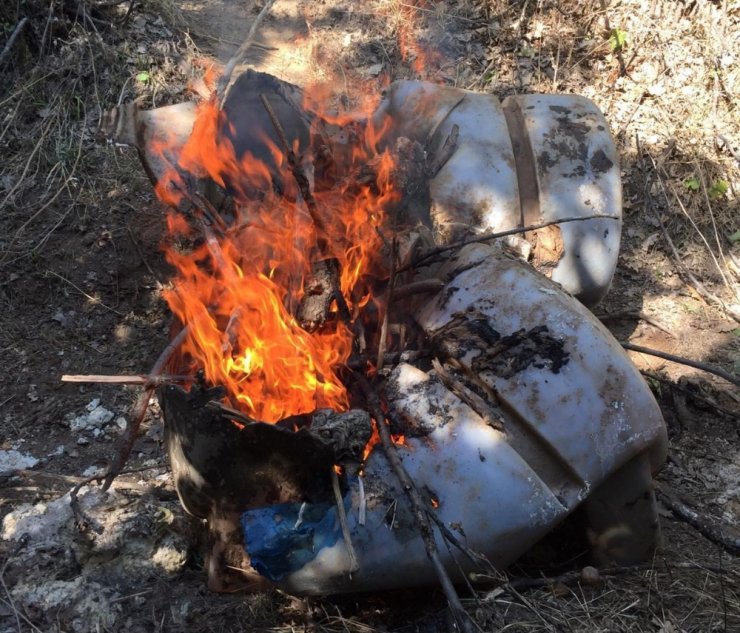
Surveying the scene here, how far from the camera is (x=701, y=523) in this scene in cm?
317

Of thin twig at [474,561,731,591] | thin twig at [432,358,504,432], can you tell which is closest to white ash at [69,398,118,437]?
thin twig at [432,358,504,432]

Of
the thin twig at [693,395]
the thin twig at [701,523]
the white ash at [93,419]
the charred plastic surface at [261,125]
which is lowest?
the white ash at [93,419]

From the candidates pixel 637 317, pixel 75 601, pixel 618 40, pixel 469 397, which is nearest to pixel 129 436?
pixel 75 601

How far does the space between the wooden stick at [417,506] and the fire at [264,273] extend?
14 centimetres

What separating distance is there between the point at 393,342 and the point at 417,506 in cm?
98

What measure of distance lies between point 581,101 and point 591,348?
1.87 m

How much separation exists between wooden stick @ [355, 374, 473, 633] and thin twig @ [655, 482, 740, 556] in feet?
4.54

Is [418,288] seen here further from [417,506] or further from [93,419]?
[93,419]

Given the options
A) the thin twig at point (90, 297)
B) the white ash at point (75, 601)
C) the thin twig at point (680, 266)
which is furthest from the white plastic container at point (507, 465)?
the thin twig at point (90, 297)

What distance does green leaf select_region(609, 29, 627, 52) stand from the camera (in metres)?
5.96

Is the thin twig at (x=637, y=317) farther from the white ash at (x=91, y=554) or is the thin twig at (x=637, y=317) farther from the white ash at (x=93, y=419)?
the white ash at (x=93, y=419)

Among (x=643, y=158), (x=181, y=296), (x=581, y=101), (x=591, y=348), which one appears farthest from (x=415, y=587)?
(x=643, y=158)

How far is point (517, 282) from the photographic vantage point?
300cm

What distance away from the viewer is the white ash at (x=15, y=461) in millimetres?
3762
